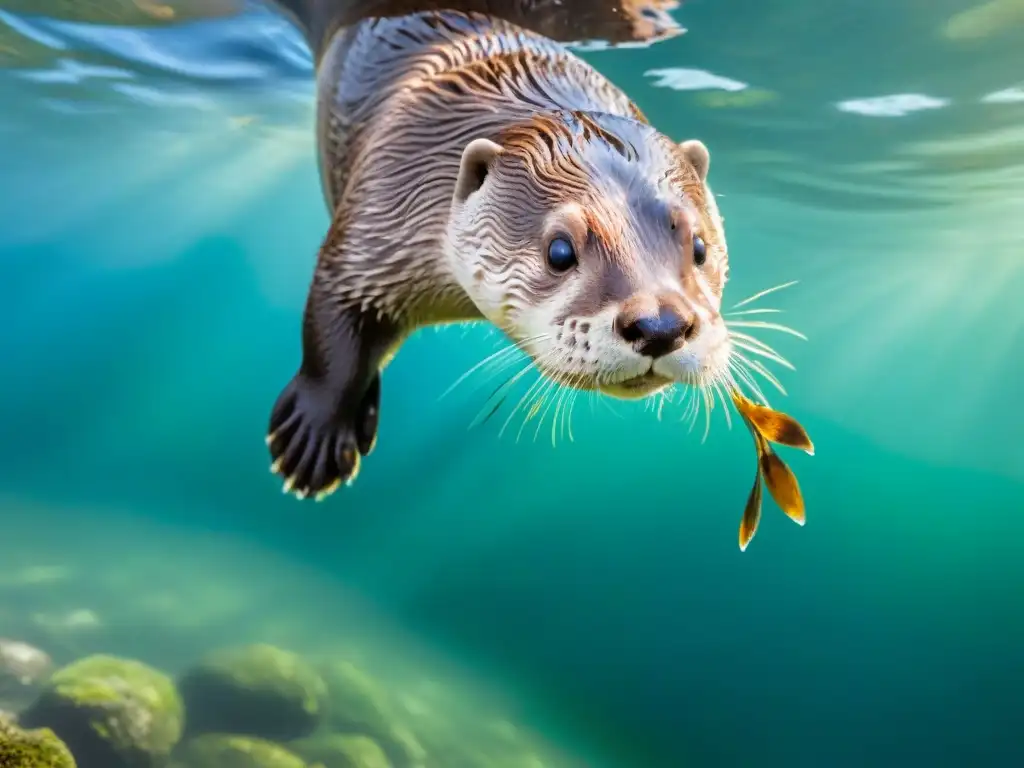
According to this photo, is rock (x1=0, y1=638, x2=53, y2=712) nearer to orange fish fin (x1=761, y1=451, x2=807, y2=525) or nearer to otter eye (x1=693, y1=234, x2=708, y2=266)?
orange fish fin (x1=761, y1=451, x2=807, y2=525)

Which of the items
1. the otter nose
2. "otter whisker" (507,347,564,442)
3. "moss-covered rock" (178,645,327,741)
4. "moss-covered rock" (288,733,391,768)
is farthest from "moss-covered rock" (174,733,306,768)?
the otter nose

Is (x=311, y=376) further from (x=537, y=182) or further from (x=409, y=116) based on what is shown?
(x=537, y=182)

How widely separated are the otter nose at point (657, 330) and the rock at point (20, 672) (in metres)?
9.84

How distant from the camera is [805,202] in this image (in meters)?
15.2

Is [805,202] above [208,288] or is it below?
above

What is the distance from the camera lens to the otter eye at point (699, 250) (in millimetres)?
2111

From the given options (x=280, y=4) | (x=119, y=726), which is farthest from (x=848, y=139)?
(x=119, y=726)

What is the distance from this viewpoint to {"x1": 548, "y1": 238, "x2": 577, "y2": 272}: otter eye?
204 centimetres

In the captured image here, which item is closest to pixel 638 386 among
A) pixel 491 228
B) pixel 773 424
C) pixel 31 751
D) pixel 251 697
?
pixel 773 424

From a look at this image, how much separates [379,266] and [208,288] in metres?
34.4

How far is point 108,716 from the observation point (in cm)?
838

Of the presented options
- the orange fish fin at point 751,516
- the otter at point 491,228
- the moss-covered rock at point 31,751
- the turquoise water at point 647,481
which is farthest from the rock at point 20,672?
the orange fish fin at point 751,516

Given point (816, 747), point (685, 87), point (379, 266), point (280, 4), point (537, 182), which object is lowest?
point (816, 747)

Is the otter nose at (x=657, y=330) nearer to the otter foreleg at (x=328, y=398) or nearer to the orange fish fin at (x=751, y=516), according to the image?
the orange fish fin at (x=751, y=516)
